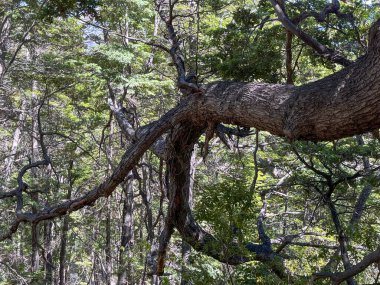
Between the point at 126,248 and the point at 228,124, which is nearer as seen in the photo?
the point at 228,124

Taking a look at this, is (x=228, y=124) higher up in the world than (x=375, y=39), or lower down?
higher up

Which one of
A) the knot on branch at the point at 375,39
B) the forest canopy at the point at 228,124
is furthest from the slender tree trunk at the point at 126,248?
the knot on branch at the point at 375,39

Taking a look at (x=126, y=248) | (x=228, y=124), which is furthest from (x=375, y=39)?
(x=126, y=248)

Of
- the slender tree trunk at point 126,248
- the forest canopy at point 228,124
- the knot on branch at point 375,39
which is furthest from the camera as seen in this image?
the slender tree trunk at point 126,248

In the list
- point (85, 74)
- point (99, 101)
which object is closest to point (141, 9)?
point (85, 74)

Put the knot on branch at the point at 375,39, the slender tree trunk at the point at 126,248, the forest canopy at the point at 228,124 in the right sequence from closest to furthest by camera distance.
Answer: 1. the knot on branch at the point at 375,39
2. the forest canopy at the point at 228,124
3. the slender tree trunk at the point at 126,248

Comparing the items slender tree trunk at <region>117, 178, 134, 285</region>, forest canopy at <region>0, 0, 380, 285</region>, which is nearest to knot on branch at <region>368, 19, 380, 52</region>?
forest canopy at <region>0, 0, 380, 285</region>

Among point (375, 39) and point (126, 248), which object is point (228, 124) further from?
point (126, 248)

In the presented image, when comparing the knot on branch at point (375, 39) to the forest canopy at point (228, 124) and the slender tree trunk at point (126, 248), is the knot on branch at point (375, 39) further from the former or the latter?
the slender tree trunk at point (126, 248)

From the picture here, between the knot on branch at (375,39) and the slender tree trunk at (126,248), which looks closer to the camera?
the knot on branch at (375,39)

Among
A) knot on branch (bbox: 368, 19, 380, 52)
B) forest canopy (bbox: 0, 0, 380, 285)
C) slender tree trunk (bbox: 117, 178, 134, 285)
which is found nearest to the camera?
knot on branch (bbox: 368, 19, 380, 52)

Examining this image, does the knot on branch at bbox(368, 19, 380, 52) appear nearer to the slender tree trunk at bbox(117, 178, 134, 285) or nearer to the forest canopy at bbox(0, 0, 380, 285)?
the forest canopy at bbox(0, 0, 380, 285)

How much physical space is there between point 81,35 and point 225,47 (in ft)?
18.4

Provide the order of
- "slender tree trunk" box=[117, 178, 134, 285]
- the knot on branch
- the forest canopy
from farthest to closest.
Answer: "slender tree trunk" box=[117, 178, 134, 285]
the forest canopy
the knot on branch
